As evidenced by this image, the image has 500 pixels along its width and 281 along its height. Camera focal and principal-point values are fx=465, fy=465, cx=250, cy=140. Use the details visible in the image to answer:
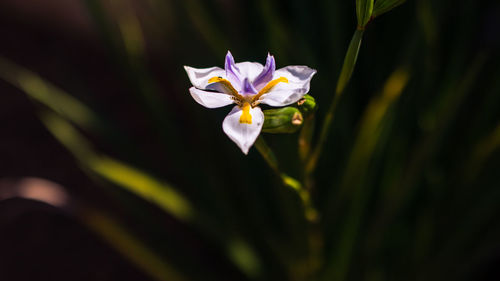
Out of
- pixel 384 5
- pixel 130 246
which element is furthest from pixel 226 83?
pixel 130 246

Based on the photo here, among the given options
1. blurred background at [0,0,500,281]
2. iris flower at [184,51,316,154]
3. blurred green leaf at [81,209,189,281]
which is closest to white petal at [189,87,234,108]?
iris flower at [184,51,316,154]

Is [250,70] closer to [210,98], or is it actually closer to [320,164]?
[210,98]

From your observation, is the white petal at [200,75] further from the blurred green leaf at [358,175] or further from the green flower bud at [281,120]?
the blurred green leaf at [358,175]

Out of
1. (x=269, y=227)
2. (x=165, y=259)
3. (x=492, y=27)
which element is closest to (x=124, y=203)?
(x=165, y=259)

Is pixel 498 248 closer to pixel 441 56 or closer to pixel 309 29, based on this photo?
pixel 441 56

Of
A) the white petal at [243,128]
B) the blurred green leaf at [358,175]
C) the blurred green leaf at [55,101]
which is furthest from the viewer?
the blurred green leaf at [55,101]

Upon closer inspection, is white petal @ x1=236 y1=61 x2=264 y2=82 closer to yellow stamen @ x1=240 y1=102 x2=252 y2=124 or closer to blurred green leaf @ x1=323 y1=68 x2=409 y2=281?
yellow stamen @ x1=240 y1=102 x2=252 y2=124

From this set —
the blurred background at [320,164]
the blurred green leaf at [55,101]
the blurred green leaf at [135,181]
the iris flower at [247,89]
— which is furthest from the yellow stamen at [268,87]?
the blurred green leaf at [55,101]
